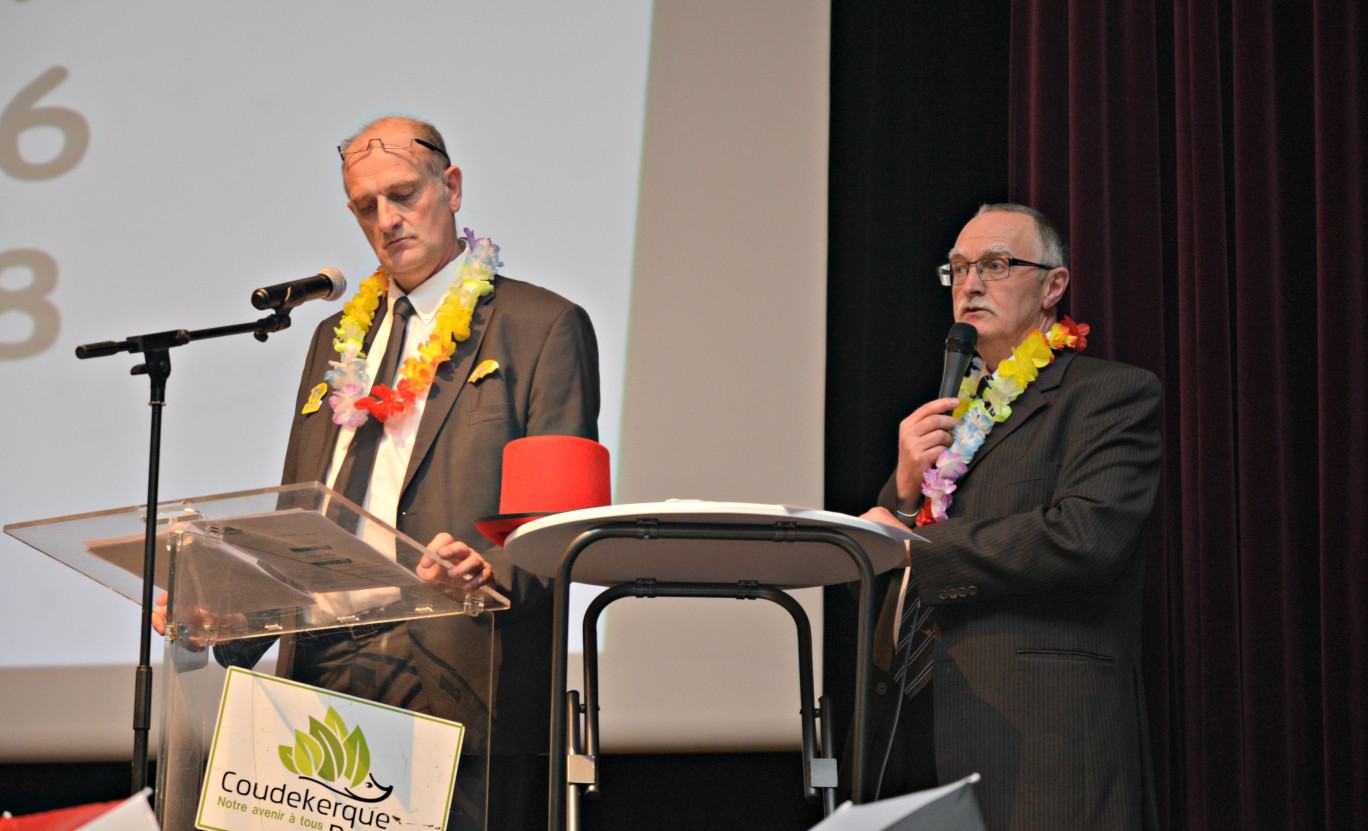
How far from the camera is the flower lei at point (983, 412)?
7.06ft

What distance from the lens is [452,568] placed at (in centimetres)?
162

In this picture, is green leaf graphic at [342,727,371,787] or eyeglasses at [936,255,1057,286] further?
eyeglasses at [936,255,1057,286]

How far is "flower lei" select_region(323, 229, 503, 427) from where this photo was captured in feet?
7.36

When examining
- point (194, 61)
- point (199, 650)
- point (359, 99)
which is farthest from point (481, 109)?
point (199, 650)

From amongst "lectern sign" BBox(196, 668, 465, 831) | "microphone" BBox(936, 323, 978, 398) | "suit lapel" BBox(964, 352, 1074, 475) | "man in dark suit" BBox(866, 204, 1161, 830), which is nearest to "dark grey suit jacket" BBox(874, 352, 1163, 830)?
"man in dark suit" BBox(866, 204, 1161, 830)

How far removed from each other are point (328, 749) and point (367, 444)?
2.64ft

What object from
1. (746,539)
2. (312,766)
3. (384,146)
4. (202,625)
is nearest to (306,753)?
(312,766)

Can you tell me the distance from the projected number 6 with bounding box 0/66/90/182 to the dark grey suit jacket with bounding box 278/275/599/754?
1104 mm

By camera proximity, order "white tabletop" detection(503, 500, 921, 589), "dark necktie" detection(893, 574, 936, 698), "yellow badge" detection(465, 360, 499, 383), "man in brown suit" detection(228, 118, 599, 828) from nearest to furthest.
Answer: "white tabletop" detection(503, 500, 921, 589) → "man in brown suit" detection(228, 118, 599, 828) → "dark necktie" detection(893, 574, 936, 698) → "yellow badge" detection(465, 360, 499, 383)

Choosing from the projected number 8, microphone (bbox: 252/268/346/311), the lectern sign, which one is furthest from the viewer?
the projected number 8

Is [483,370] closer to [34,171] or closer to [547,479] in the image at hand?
[547,479]

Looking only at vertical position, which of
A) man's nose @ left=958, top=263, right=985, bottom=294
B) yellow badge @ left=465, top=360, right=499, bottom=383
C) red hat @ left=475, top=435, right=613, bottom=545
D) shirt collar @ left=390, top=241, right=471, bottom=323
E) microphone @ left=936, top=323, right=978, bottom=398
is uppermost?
man's nose @ left=958, top=263, right=985, bottom=294

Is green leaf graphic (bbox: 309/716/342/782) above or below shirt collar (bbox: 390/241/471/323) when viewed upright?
below

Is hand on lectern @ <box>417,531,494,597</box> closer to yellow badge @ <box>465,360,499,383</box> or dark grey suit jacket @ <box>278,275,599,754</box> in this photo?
dark grey suit jacket @ <box>278,275,599,754</box>
